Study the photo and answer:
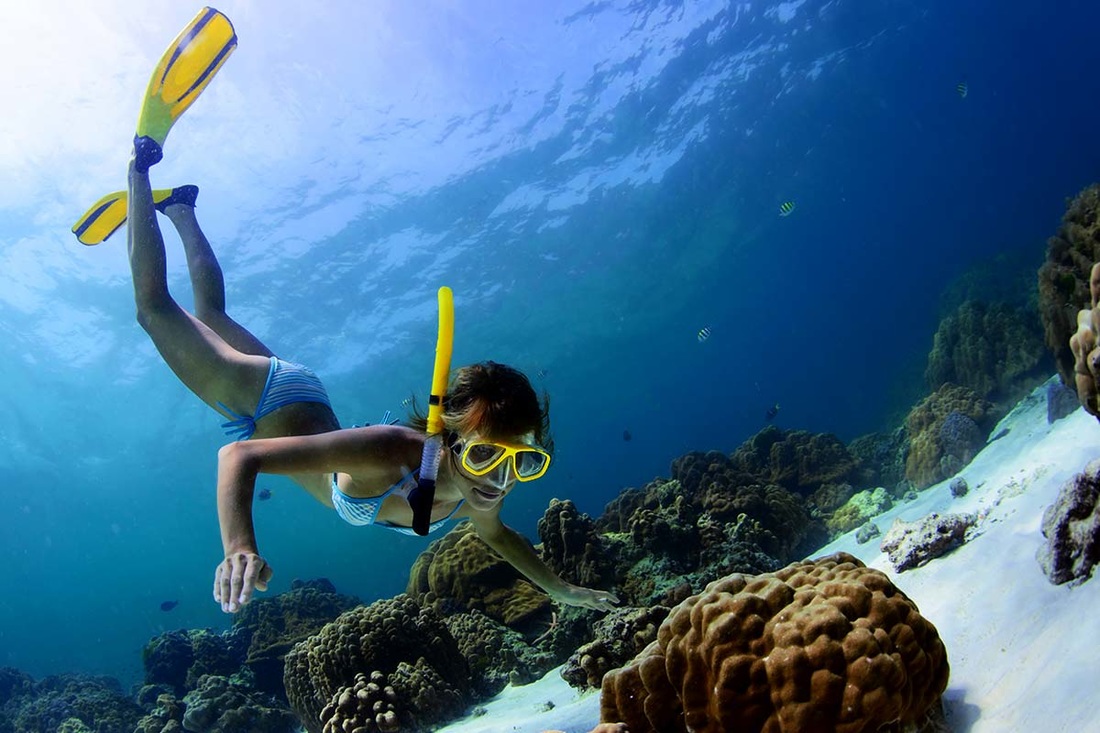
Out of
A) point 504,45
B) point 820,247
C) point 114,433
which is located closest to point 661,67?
point 504,45

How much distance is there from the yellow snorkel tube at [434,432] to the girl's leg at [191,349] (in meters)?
1.81

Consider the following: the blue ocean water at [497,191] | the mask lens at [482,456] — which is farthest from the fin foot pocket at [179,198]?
the blue ocean water at [497,191]

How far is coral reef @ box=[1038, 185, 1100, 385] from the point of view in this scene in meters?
7.38

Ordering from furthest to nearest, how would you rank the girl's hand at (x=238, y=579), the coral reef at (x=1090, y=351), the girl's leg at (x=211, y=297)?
the girl's leg at (x=211, y=297) < the coral reef at (x=1090, y=351) < the girl's hand at (x=238, y=579)

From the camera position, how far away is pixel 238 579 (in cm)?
211

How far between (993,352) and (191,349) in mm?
15516

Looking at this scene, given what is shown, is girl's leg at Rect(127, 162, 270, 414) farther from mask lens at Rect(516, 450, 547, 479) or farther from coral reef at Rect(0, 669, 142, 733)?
coral reef at Rect(0, 669, 142, 733)

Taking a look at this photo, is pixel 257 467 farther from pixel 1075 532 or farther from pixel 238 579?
pixel 1075 532

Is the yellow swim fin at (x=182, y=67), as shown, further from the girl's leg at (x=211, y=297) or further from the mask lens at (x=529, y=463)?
the mask lens at (x=529, y=463)

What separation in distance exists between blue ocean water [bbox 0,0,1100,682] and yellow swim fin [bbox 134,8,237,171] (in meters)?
11.2

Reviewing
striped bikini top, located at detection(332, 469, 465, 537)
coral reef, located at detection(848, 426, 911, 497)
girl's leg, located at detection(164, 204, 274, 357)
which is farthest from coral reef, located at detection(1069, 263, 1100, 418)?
coral reef, located at detection(848, 426, 911, 497)

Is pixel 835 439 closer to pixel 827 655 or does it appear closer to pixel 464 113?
pixel 827 655

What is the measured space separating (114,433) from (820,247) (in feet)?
239

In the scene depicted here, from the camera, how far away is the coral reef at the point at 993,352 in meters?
12.3
